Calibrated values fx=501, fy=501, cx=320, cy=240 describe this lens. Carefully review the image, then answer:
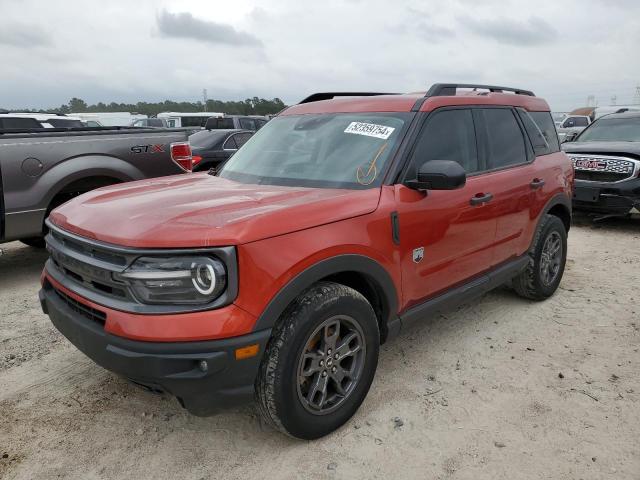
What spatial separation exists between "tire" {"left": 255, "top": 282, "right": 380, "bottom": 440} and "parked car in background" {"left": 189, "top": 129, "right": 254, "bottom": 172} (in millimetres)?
7436

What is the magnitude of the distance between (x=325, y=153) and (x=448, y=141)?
85cm

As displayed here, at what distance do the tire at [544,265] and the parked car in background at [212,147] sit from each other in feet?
21.3

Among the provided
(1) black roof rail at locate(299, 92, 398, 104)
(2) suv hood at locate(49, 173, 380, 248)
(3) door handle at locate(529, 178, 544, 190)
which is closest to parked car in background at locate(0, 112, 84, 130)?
(1) black roof rail at locate(299, 92, 398, 104)

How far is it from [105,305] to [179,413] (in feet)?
3.25

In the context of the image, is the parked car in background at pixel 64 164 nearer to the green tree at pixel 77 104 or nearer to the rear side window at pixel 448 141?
the rear side window at pixel 448 141

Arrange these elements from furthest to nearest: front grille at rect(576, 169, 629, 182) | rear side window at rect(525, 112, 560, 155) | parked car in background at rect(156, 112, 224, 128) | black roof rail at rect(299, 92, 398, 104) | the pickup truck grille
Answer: parked car in background at rect(156, 112, 224, 128) → front grille at rect(576, 169, 629, 182) → the pickup truck grille → rear side window at rect(525, 112, 560, 155) → black roof rail at rect(299, 92, 398, 104)

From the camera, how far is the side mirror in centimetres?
282

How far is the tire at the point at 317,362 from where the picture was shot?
2.38 meters

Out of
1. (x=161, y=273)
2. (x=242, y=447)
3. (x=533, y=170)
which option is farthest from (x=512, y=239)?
(x=161, y=273)

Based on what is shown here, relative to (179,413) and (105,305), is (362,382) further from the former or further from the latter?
(105,305)

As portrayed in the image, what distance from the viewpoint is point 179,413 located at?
296cm

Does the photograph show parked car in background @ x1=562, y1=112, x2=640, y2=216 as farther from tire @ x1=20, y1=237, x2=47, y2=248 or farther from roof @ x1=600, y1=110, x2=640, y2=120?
tire @ x1=20, y1=237, x2=47, y2=248

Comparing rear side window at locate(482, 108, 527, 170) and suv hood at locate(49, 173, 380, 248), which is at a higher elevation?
rear side window at locate(482, 108, 527, 170)

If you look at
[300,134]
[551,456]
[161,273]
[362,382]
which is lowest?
[551,456]
